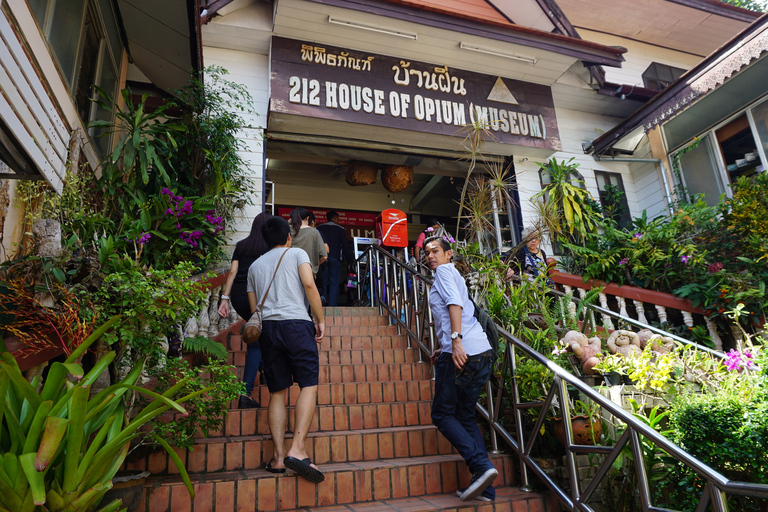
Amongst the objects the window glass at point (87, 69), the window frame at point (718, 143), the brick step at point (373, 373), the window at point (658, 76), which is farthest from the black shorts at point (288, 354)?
the window at point (658, 76)

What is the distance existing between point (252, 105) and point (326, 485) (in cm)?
546

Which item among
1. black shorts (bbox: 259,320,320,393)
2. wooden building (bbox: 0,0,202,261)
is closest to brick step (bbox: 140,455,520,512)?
black shorts (bbox: 259,320,320,393)

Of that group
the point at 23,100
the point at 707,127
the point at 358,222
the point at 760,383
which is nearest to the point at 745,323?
the point at 760,383

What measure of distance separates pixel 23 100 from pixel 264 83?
508cm

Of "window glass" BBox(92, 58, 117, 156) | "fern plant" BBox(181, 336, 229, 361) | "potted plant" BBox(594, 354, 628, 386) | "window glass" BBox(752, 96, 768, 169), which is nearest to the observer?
"fern plant" BBox(181, 336, 229, 361)

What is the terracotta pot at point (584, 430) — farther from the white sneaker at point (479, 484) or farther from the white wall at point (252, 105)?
the white wall at point (252, 105)

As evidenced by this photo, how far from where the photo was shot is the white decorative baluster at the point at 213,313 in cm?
469

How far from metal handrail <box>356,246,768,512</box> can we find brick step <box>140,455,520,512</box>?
12.6 inches

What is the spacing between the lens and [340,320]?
19.2ft

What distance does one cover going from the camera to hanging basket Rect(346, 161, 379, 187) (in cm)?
832

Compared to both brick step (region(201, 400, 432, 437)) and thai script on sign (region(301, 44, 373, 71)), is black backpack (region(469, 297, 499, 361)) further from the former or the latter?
thai script on sign (region(301, 44, 373, 71))

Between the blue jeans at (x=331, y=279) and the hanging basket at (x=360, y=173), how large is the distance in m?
1.95

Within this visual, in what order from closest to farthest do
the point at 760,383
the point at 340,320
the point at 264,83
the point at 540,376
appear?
the point at 760,383 → the point at 540,376 → the point at 340,320 → the point at 264,83

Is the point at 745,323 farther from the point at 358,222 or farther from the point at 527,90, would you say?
the point at 358,222
